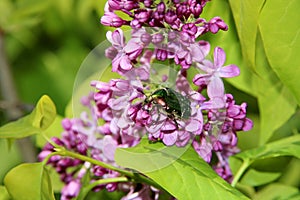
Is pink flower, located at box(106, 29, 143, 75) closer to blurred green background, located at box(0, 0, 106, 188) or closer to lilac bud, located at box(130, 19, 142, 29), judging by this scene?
lilac bud, located at box(130, 19, 142, 29)

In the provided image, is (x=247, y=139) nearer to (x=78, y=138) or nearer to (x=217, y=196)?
(x=78, y=138)

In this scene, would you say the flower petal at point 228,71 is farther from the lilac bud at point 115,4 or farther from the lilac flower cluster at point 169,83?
the lilac bud at point 115,4

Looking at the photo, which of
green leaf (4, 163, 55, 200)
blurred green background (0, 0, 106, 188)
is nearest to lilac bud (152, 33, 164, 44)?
green leaf (4, 163, 55, 200)

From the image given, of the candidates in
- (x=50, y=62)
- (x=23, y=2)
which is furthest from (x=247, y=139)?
(x=50, y=62)

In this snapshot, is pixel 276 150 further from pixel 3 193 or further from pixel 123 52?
pixel 3 193

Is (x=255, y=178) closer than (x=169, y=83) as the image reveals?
No

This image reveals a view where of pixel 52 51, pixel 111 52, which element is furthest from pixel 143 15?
pixel 52 51
